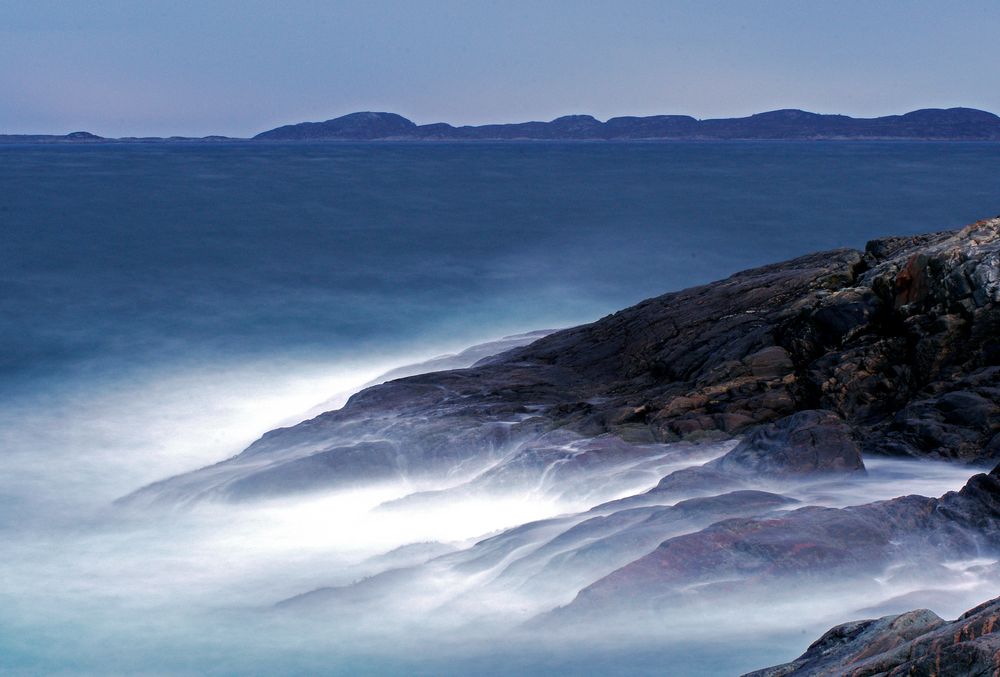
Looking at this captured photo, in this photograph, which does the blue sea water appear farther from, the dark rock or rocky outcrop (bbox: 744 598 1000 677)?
rocky outcrop (bbox: 744 598 1000 677)

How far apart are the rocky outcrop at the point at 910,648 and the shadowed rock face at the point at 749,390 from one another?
430 centimetres

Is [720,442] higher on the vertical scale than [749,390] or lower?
lower

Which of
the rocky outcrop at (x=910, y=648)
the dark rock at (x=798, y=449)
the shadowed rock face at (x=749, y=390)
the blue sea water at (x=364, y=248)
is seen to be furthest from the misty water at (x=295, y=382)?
the rocky outcrop at (x=910, y=648)

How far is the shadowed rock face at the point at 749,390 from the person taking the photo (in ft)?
33.4

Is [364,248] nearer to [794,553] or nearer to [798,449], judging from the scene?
[798,449]

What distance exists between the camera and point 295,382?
20.7 m

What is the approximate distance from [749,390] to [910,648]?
7000 mm

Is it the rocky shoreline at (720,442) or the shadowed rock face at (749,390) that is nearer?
the rocky shoreline at (720,442)

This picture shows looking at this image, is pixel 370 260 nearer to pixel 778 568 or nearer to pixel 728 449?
pixel 728 449

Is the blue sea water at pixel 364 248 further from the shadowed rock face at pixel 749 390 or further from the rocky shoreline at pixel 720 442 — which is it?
the rocky shoreline at pixel 720 442

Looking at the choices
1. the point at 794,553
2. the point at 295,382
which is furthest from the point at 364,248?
the point at 794,553

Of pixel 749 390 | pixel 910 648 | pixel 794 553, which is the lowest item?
pixel 794 553

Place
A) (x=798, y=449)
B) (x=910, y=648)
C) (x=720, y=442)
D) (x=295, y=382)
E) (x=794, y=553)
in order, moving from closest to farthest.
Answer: (x=910, y=648) < (x=794, y=553) < (x=798, y=449) < (x=720, y=442) < (x=295, y=382)

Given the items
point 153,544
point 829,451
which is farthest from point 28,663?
point 829,451
